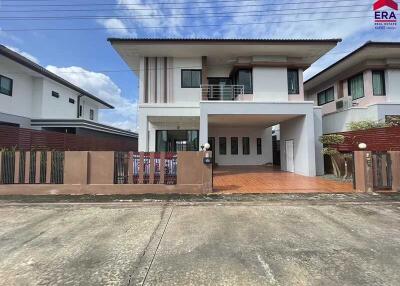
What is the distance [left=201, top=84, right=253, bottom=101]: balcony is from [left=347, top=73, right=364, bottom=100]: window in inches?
295

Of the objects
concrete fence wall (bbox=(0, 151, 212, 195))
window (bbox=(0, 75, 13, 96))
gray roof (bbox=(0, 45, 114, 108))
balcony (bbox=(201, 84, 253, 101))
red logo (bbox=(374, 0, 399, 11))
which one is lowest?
concrete fence wall (bbox=(0, 151, 212, 195))

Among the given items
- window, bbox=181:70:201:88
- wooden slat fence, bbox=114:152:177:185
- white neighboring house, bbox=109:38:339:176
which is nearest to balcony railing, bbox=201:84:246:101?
white neighboring house, bbox=109:38:339:176

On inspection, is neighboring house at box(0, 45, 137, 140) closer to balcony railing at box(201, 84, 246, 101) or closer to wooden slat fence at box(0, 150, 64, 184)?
wooden slat fence at box(0, 150, 64, 184)

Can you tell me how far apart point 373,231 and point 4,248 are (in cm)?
693

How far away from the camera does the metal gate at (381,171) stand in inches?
345

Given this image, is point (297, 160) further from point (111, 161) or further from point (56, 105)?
point (56, 105)

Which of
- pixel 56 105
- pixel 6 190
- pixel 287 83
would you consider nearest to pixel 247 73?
pixel 287 83

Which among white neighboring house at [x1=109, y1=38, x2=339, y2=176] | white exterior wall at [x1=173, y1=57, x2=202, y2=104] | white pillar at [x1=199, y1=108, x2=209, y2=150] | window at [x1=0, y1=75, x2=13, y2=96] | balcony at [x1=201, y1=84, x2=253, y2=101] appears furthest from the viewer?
white exterior wall at [x1=173, y1=57, x2=202, y2=104]

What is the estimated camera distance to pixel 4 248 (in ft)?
13.9

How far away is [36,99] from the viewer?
17.8 meters

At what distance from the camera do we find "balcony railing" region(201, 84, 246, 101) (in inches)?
582

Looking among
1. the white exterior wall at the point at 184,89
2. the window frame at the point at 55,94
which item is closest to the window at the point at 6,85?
the window frame at the point at 55,94

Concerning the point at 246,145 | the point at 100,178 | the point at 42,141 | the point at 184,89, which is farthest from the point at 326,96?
the point at 42,141

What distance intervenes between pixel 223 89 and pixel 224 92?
0.20 meters
